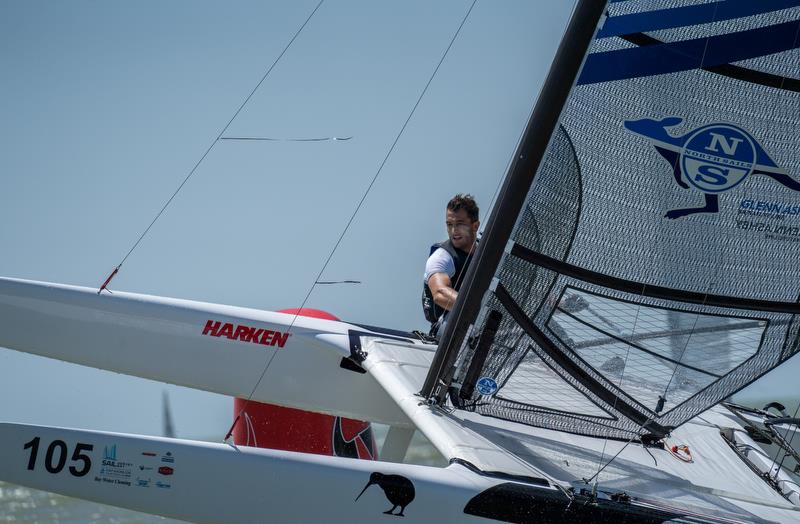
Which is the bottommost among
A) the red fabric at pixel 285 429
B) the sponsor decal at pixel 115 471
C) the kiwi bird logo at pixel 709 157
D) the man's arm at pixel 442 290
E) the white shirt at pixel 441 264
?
the red fabric at pixel 285 429

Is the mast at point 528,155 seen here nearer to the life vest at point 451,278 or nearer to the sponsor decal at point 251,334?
the life vest at point 451,278

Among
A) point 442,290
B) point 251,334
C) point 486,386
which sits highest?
point 442,290

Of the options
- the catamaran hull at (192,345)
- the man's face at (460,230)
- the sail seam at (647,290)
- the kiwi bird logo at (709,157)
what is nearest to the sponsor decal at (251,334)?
the catamaran hull at (192,345)

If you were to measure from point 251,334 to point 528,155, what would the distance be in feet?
4.57

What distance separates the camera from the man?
3.74 meters

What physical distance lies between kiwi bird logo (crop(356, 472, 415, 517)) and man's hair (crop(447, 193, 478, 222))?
1550 mm

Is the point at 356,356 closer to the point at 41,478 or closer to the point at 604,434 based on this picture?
the point at 604,434

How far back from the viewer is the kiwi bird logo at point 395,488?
2.45 metres

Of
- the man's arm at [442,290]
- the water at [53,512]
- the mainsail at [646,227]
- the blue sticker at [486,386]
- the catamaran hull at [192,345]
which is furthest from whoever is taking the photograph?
the water at [53,512]

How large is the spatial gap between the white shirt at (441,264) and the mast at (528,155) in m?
0.75

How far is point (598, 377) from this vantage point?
313cm

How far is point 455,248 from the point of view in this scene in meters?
3.82

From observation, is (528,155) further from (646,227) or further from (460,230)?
(460,230)

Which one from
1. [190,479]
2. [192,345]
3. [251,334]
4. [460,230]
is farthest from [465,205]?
[190,479]
